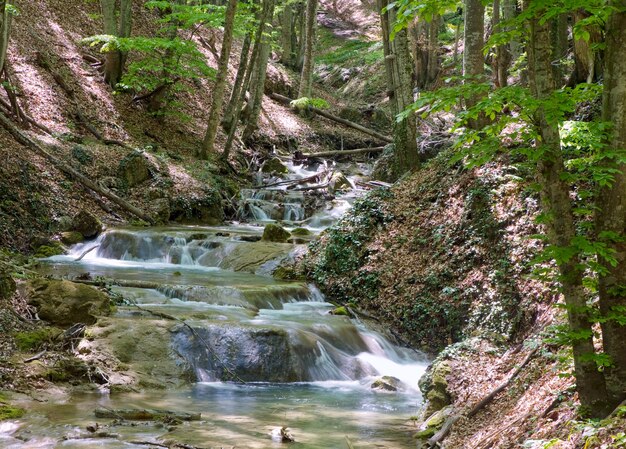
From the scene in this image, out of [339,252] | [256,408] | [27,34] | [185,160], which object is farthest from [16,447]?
[27,34]

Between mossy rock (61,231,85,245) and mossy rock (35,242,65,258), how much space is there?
27 centimetres

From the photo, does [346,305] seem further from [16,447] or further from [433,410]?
[16,447]

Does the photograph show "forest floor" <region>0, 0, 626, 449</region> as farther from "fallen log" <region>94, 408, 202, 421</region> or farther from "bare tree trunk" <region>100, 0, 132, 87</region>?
"fallen log" <region>94, 408, 202, 421</region>

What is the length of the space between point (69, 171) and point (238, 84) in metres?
6.98

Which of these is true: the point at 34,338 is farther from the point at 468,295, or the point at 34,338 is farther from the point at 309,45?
the point at 309,45

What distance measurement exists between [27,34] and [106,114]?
3.51 meters

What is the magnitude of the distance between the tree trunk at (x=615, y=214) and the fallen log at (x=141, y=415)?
4.06m

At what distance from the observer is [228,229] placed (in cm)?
1684

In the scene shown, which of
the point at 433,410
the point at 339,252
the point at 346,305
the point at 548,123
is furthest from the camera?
the point at 339,252

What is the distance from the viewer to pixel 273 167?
22.3 meters

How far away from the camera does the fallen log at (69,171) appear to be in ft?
47.3

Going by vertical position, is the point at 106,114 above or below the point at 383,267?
above

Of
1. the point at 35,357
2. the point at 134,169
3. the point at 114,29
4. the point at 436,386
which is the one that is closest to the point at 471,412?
the point at 436,386

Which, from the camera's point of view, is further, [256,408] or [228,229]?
[228,229]
